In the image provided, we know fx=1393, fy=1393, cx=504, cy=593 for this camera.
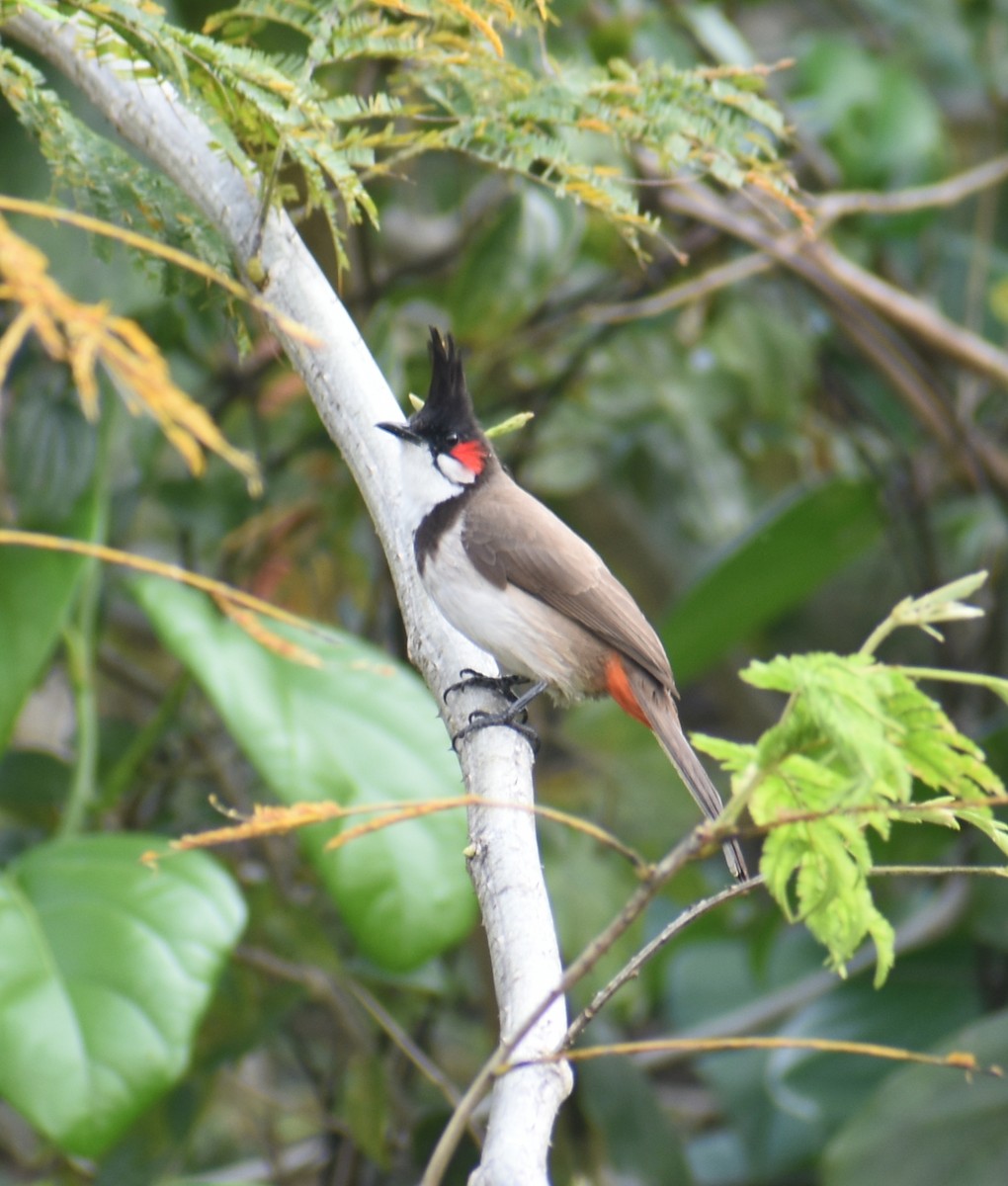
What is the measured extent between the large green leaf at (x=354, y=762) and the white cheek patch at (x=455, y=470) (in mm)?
291

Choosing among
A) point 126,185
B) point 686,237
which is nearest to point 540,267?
point 686,237

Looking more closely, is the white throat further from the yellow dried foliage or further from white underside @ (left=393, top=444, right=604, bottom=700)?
the yellow dried foliage

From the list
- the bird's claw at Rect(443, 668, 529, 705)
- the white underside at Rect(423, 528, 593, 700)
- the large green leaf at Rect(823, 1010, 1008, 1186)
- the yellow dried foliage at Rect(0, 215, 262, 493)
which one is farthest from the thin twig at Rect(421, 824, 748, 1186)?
the large green leaf at Rect(823, 1010, 1008, 1186)

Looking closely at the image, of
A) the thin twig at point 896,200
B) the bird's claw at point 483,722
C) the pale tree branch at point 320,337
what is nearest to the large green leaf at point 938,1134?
the bird's claw at point 483,722

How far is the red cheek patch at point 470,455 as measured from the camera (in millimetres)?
1984

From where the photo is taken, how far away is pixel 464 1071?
3.24 m

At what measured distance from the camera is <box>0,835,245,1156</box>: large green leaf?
163cm

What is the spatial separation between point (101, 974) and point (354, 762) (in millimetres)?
462

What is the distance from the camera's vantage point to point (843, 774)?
2.80 ft

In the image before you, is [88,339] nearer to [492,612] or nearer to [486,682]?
[486,682]

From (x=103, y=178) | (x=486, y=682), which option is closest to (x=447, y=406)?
(x=486, y=682)

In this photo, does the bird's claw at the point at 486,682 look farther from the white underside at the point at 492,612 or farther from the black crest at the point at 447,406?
the black crest at the point at 447,406

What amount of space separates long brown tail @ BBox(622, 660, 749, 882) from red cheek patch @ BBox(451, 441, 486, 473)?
371 millimetres

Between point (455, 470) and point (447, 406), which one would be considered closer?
point (447, 406)
